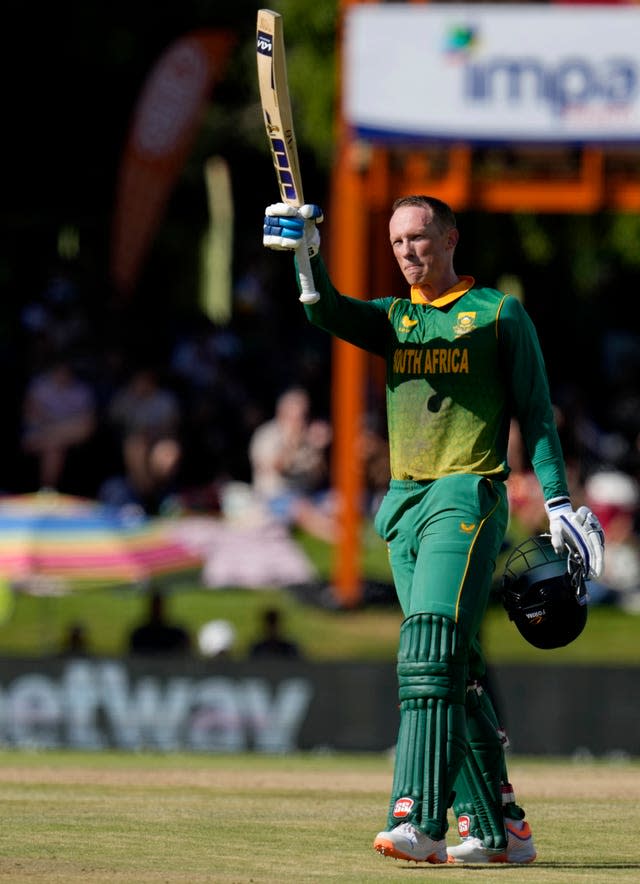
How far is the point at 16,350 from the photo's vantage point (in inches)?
822

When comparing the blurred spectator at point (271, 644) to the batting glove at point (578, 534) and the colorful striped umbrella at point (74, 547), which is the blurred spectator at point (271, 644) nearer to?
the colorful striped umbrella at point (74, 547)

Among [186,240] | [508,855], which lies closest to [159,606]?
[508,855]

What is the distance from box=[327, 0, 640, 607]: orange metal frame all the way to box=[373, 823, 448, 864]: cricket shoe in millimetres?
11323

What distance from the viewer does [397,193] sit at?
19.1 metres

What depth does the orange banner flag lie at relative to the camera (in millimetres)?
23047

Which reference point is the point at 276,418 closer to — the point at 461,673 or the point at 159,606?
the point at 159,606

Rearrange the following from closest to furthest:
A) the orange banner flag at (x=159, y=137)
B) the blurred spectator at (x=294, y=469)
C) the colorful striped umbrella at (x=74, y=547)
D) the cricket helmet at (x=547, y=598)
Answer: the cricket helmet at (x=547, y=598)
the colorful striped umbrella at (x=74, y=547)
the blurred spectator at (x=294, y=469)
the orange banner flag at (x=159, y=137)

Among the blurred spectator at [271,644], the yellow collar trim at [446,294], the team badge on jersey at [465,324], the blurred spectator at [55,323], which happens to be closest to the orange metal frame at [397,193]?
the blurred spectator at [271,644]

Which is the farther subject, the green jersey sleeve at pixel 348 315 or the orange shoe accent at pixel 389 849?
the green jersey sleeve at pixel 348 315

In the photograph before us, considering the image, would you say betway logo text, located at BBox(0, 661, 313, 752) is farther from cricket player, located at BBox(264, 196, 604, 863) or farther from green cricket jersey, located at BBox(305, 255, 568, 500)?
green cricket jersey, located at BBox(305, 255, 568, 500)

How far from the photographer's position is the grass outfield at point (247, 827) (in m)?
6.42

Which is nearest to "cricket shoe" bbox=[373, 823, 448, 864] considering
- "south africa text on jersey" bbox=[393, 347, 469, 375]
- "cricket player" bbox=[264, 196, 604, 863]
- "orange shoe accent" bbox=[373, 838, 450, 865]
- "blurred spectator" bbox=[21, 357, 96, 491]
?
"orange shoe accent" bbox=[373, 838, 450, 865]

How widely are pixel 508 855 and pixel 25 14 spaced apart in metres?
20.3

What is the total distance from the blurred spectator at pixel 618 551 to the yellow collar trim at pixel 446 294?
35.5ft
